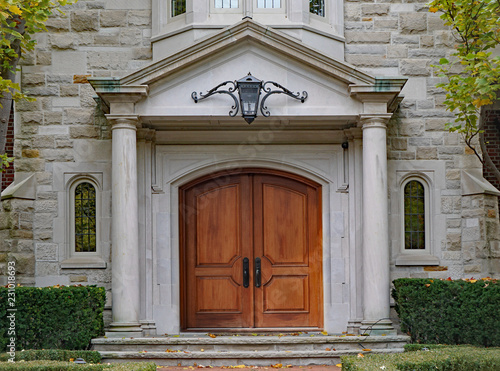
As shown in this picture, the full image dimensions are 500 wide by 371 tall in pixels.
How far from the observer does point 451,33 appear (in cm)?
1126

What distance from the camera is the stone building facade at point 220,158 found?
10.8m

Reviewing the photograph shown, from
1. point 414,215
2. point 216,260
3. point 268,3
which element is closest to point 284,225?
point 216,260

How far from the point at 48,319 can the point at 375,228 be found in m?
4.53

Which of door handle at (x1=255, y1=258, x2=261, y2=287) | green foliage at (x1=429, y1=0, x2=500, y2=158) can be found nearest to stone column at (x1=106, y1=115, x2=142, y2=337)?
door handle at (x1=255, y1=258, x2=261, y2=287)

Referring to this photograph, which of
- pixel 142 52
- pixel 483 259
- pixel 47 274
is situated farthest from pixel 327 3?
pixel 47 274

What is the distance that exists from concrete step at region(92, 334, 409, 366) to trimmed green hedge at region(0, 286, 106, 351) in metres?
0.31

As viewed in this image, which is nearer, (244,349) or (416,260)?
(244,349)

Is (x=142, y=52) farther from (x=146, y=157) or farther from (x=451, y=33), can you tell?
(x=451, y=33)

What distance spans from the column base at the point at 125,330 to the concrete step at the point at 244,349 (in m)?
0.23

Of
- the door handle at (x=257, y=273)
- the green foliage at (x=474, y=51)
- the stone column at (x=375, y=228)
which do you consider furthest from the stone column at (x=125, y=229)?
the green foliage at (x=474, y=51)

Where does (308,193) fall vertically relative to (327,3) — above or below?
below

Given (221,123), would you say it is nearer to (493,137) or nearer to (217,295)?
(217,295)

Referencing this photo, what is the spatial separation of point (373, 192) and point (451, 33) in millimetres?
3099

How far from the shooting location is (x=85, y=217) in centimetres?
1102
